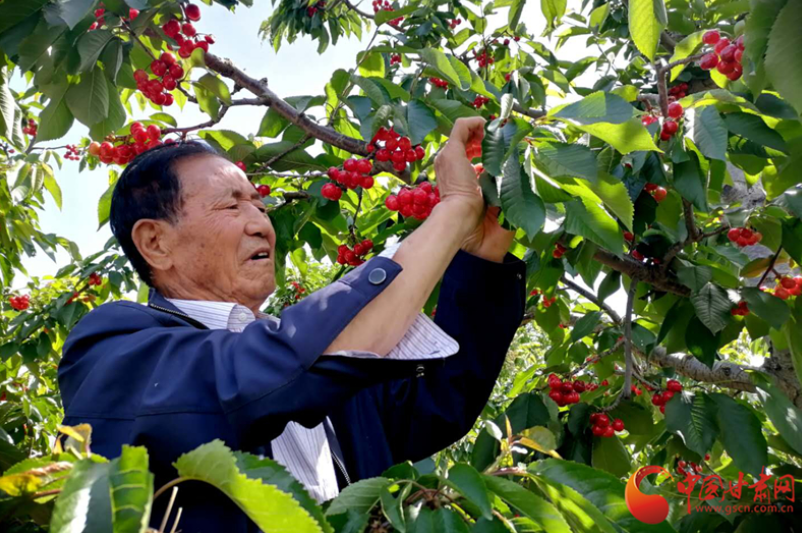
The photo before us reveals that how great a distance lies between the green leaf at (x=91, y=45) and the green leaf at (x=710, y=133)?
1598mm

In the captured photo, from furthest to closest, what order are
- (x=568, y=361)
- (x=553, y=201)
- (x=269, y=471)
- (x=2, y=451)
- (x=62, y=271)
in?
(x=62, y=271) → (x=568, y=361) → (x=553, y=201) → (x=2, y=451) → (x=269, y=471)

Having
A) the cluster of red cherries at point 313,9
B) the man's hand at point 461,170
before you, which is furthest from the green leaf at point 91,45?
the cluster of red cherries at point 313,9

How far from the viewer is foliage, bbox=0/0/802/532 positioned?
35.1 inches

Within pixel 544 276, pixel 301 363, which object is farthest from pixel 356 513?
pixel 544 276

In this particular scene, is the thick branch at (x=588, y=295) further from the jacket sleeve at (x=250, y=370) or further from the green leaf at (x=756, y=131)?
the jacket sleeve at (x=250, y=370)

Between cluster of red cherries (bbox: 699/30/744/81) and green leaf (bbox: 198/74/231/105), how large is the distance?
1.37 m

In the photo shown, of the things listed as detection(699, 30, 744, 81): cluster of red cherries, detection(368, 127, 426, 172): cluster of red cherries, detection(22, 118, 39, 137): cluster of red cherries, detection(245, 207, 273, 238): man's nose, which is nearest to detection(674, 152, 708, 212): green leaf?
detection(699, 30, 744, 81): cluster of red cherries

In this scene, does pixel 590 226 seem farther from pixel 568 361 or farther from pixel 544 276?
pixel 568 361

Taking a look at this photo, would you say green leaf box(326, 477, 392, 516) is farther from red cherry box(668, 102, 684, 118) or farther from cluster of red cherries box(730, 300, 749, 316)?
cluster of red cherries box(730, 300, 749, 316)

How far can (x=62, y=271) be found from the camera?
4.65 m

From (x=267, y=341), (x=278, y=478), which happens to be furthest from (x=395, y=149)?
(x=278, y=478)

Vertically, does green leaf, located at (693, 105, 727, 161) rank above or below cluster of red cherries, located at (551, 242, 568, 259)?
above

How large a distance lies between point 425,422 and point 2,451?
1.00 m

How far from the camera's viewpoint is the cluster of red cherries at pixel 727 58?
6.27 feet
